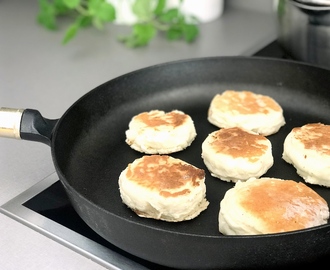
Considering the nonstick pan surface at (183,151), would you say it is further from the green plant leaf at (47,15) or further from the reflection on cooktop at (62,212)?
the green plant leaf at (47,15)

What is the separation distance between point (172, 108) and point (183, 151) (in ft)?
0.60

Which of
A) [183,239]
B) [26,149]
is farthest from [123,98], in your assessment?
[183,239]

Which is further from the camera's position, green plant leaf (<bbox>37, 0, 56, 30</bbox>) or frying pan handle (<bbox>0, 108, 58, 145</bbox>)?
green plant leaf (<bbox>37, 0, 56, 30</bbox>)

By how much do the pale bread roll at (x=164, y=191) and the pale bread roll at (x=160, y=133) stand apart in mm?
131

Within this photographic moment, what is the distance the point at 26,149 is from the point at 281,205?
2.11 ft

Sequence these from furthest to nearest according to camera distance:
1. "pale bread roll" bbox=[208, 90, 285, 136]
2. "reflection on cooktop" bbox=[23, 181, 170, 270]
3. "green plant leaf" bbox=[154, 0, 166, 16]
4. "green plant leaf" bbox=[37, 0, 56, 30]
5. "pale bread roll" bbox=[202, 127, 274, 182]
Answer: "green plant leaf" bbox=[37, 0, 56, 30]
"green plant leaf" bbox=[154, 0, 166, 16]
"pale bread roll" bbox=[208, 90, 285, 136]
"pale bread roll" bbox=[202, 127, 274, 182]
"reflection on cooktop" bbox=[23, 181, 170, 270]

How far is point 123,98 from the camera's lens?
51.9 inches

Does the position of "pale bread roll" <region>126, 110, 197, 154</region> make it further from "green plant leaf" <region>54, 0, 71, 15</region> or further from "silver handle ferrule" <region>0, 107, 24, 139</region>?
"green plant leaf" <region>54, 0, 71, 15</region>

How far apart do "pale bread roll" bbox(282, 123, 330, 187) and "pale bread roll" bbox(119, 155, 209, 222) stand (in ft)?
0.69

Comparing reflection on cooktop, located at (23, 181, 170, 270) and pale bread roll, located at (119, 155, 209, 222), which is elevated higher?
Answer: pale bread roll, located at (119, 155, 209, 222)

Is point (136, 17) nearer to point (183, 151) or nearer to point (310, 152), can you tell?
point (183, 151)

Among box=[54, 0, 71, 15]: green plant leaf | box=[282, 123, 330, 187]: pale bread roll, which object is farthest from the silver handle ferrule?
box=[54, 0, 71, 15]: green plant leaf

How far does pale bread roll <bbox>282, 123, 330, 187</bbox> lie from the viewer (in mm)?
1047

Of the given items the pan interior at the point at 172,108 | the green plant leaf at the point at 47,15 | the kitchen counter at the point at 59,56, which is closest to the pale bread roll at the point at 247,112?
the pan interior at the point at 172,108
